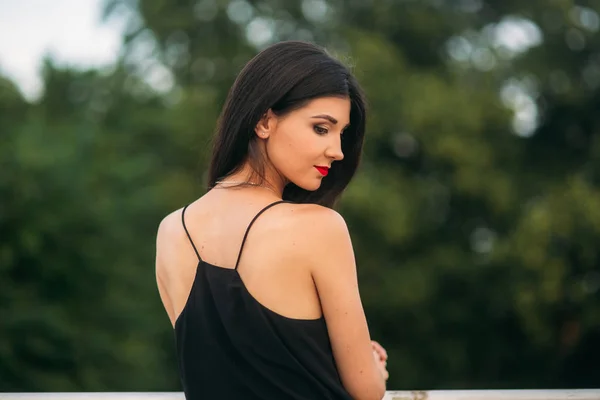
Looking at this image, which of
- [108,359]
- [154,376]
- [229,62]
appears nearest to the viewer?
[108,359]

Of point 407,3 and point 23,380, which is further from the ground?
point 407,3

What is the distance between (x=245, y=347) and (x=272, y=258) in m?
0.16

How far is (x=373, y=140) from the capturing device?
15164mm

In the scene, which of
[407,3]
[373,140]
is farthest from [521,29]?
[373,140]

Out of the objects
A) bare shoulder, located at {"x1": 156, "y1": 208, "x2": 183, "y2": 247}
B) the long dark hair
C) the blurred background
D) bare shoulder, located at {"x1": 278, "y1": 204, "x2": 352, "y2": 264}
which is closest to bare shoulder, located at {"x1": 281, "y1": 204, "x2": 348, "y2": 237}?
bare shoulder, located at {"x1": 278, "y1": 204, "x2": 352, "y2": 264}

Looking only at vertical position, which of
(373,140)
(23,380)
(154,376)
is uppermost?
(373,140)

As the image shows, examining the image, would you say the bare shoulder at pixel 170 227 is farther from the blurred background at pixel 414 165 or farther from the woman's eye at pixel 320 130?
the blurred background at pixel 414 165

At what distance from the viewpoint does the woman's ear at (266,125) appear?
1567 millimetres

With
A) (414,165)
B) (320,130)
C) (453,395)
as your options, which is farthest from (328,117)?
(414,165)

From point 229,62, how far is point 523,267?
236 inches

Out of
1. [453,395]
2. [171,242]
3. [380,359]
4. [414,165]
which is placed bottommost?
[414,165]

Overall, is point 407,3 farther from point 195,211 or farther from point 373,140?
point 195,211

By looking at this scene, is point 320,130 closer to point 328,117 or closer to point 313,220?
point 328,117

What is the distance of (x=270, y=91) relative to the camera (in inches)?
60.7
